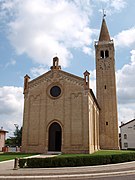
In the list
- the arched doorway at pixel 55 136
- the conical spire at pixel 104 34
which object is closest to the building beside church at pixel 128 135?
the conical spire at pixel 104 34

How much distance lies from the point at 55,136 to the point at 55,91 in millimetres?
5692

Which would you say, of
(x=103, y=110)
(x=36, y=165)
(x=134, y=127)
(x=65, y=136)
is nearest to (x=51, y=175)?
(x=36, y=165)

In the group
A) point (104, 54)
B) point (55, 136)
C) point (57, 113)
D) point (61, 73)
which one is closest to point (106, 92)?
point (104, 54)

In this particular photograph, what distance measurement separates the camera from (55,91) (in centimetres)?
2752

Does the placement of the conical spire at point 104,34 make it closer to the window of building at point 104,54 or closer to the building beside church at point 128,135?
the window of building at point 104,54

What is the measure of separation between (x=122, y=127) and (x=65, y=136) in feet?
97.9

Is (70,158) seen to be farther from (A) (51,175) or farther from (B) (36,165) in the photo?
(A) (51,175)

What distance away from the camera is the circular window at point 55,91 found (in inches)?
1073

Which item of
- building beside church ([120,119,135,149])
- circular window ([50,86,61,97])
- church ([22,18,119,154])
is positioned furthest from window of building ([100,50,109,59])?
circular window ([50,86,61,97])

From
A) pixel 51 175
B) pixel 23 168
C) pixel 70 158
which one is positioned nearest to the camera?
pixel 51 175

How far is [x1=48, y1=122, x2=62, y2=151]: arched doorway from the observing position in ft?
86.9

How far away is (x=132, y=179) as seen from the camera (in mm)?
10586

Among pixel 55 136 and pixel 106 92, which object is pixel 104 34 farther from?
pixel 55 136

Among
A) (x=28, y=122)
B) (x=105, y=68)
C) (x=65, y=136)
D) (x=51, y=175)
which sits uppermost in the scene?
(x=105, y=68)
